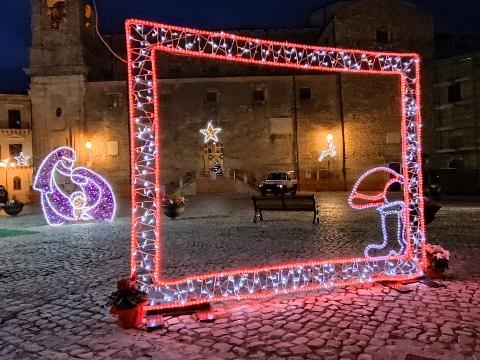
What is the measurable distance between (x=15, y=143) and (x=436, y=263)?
4388 cm

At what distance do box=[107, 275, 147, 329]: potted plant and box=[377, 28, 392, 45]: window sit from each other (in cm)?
3450

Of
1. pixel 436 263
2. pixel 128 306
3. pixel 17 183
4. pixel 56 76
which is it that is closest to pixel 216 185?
pixel 56 76

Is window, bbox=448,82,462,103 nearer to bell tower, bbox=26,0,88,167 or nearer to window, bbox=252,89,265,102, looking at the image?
window, bbox=252,89,265,102

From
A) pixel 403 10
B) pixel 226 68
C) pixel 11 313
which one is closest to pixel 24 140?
pixel 226 68

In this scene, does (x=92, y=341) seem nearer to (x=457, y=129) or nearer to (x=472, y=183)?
(x=472, y=183)

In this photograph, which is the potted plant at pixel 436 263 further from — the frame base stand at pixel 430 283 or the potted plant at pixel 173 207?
the potted plant at pixel 173 207

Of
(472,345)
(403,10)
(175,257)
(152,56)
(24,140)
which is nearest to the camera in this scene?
(472,345)

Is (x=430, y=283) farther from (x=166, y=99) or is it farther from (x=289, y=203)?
(x=166, y=99)

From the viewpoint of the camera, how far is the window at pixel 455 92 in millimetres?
31406

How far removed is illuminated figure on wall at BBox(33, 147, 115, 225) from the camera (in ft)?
52.9

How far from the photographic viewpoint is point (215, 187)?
31188 millimetres

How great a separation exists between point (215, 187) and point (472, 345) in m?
27.4

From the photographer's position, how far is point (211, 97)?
34.5 metres

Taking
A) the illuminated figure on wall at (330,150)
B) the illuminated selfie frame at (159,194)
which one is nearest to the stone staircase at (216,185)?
the illuminated figure on wall at (330,150)
